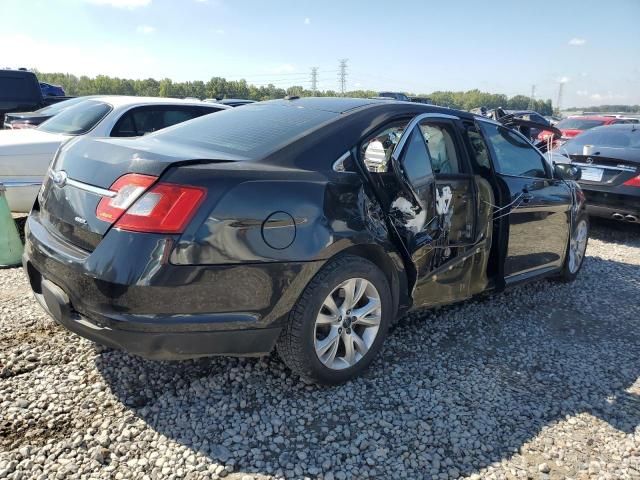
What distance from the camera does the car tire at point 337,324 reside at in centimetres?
262

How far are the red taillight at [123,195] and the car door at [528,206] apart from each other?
2600 millimetres

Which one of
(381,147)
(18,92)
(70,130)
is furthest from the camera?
(18,92)

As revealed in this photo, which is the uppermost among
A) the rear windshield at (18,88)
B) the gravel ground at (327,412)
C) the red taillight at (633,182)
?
the rear windshield at (18,88)

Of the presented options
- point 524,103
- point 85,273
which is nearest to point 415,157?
point 85,273

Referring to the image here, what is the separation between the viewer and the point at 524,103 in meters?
91.8

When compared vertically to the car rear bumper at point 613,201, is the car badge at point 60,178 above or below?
above

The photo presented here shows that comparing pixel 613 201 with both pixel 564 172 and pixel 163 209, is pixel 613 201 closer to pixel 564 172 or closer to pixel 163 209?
pixel 564 172

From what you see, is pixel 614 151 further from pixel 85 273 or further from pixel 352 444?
pixel 85 273

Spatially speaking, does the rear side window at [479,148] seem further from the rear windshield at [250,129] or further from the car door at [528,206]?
the rear windshield at [250,129]

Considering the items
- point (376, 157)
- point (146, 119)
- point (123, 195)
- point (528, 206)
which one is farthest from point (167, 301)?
point (146, 119)

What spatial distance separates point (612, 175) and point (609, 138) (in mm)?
1198

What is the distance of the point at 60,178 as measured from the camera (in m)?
2.71

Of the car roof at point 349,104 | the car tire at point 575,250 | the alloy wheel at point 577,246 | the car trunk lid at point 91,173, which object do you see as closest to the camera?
the car trunk lid at point 91,173

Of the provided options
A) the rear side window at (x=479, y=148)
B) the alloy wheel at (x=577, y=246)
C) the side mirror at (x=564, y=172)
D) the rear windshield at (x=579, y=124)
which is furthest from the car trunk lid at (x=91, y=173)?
the rear windshield at (x=579, y=124)
